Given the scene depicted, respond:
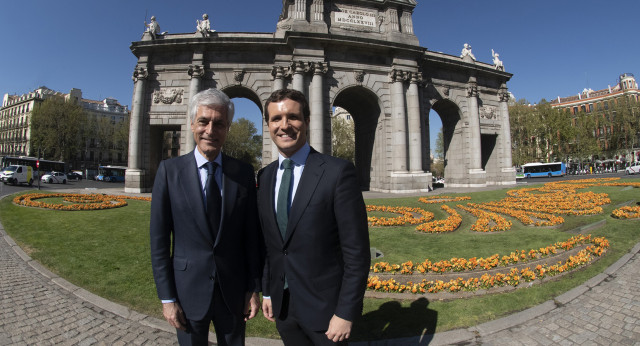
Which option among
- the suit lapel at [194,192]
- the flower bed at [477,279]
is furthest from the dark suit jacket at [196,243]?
the flower bed at [477,279]

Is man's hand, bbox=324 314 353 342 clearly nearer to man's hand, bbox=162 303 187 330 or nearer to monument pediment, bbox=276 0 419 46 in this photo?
man's hand, bbox=162 303 187 330

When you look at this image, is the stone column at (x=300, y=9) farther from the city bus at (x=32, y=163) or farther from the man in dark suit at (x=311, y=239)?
the city bus at (x=32, y=163)

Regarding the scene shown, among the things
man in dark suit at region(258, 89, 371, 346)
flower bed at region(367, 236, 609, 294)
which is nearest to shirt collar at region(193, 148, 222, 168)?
man in dark suit at region(258, 89, 371, 346)

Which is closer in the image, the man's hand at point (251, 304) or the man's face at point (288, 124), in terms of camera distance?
the man's face at point (288, 124)

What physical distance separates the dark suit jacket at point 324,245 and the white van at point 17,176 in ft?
120

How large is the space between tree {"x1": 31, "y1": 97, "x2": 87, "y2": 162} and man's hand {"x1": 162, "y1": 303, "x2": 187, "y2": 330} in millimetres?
59826

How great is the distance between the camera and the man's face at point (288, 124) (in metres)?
2.23

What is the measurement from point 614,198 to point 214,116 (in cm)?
1742

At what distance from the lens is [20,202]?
13391 millimetres

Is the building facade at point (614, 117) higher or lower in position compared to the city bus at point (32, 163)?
higher

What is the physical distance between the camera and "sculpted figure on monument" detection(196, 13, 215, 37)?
21.2 metres

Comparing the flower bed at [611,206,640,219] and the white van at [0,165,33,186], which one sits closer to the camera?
the flower bed at [611,206,640,219]

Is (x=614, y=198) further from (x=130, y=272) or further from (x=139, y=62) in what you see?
(x=139, y=62)

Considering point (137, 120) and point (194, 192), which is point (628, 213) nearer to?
point (194, 192)
